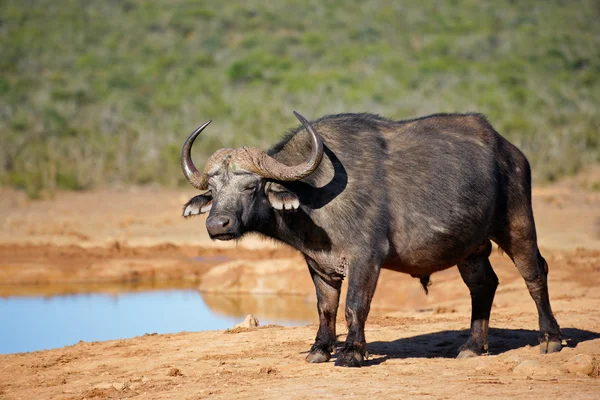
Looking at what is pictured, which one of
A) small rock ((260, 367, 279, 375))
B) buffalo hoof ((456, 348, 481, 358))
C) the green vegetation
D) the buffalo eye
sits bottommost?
small rock ((260, 367, 279, 375))

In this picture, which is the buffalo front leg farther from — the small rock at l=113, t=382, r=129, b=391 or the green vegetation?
the green vegetation

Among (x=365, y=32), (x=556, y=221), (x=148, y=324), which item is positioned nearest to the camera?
(x=148, y=324)

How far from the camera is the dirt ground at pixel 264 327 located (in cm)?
696

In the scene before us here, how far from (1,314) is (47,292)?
1.47 meters

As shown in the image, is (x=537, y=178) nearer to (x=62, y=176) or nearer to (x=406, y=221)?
(x=62, y=176)

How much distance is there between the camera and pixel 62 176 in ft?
76.7

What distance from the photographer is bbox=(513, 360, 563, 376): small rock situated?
6965mm

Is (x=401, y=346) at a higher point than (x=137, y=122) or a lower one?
lower

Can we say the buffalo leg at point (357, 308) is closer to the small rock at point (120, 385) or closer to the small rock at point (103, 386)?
the small rock at point (120, 385)

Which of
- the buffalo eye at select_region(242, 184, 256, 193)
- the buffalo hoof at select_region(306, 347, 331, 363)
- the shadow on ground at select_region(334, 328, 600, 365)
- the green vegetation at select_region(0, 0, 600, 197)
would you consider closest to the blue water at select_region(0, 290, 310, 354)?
the shadow on ground at select_region(334, 328, 600, 365)

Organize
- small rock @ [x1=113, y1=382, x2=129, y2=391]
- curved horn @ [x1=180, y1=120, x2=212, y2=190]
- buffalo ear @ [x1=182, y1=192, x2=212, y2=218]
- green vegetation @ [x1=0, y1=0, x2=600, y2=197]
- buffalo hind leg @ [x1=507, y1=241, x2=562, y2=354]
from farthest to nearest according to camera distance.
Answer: green vegetation @ [x1=0, y1=0, x2=600, y2=197], buffalo hind leg @ [x1=507, y1=241, x2=562, y2=354], curved horn @ [x1=180, y1=120, x2=212, y2=190], buffalo ear @ [x1=182, y1=192, x2=212, y2=218], small rock @ [x1=113, y1=382, x2=129, y2=391]

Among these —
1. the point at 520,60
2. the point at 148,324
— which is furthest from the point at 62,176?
the point at 520,60

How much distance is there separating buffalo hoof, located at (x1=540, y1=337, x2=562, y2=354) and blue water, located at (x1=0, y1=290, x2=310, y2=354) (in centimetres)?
479

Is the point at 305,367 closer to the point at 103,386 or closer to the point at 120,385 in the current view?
the point at 120,385
